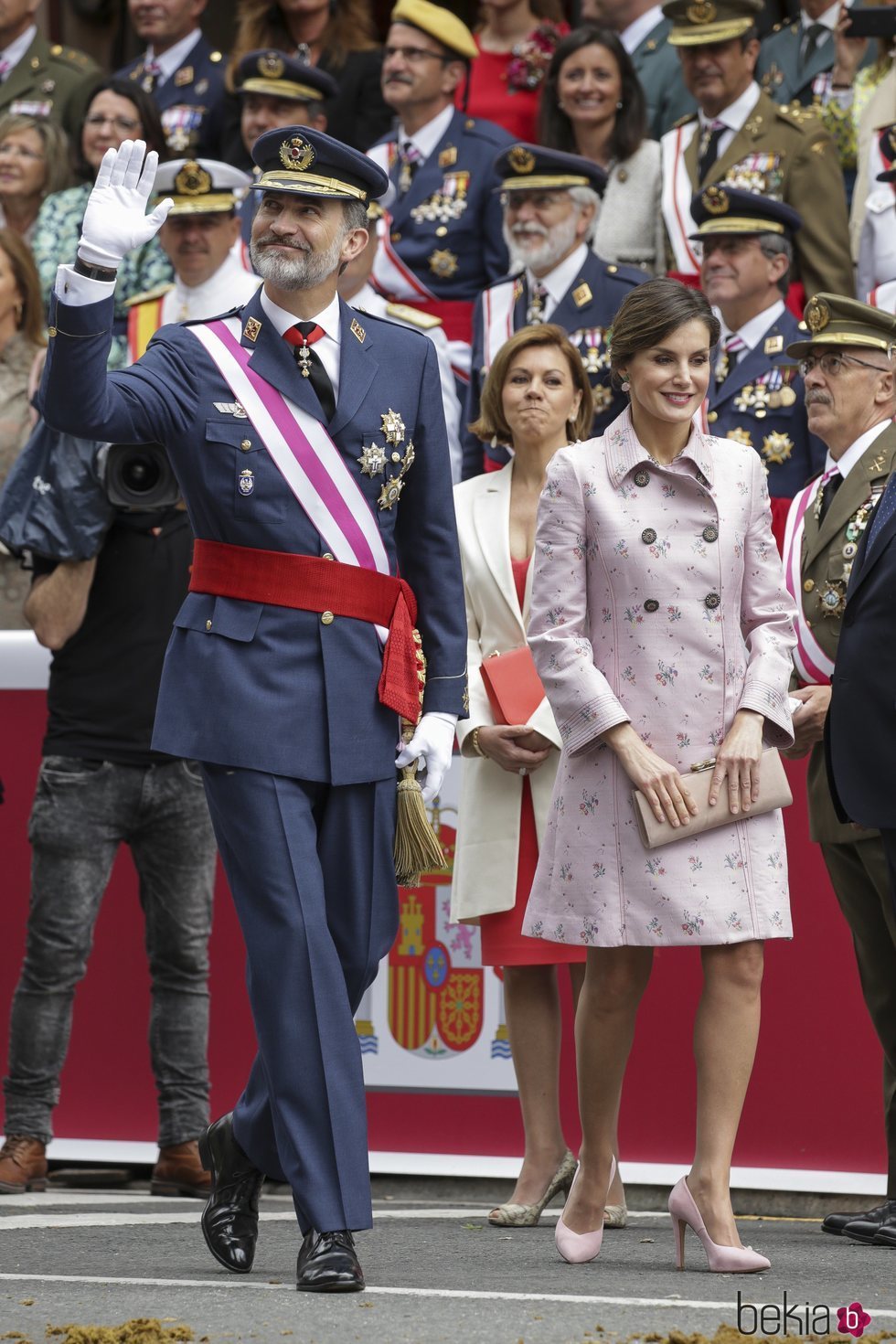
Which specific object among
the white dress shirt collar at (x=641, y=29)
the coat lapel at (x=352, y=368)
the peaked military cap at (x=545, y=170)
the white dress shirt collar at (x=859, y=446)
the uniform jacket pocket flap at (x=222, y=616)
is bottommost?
the uniform jacket pocket flap at (x=222, y=616)

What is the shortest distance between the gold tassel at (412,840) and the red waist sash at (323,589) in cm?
15

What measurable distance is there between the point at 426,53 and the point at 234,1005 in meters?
4.01

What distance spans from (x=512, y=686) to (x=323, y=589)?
1346 millimetres

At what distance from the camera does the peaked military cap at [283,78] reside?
28.6 feet

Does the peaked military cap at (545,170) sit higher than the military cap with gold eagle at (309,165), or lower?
higher

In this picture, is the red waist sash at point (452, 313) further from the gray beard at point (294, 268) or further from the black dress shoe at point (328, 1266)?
the black dress shoe at point (328, 1266)

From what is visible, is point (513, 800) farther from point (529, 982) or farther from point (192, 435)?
point (192, 435)

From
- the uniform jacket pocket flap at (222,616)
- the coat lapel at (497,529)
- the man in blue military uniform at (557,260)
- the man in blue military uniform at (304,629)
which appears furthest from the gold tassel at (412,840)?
the man in blue military uniform at (557,260)

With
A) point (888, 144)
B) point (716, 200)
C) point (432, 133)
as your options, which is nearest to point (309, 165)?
point (716, 200)

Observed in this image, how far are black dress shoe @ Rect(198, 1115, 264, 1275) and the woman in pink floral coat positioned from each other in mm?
601

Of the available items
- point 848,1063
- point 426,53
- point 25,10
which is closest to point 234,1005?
point 848,1063

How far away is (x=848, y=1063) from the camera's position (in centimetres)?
593

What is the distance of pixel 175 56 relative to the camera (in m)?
9.81

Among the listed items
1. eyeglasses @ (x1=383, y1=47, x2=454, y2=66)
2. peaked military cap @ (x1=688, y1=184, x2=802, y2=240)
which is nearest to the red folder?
peaked military cap @ (x1=688, y1=184, x2=802, y2=240)
